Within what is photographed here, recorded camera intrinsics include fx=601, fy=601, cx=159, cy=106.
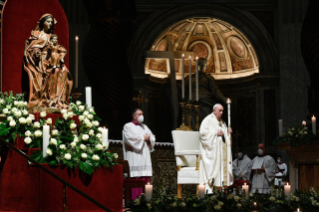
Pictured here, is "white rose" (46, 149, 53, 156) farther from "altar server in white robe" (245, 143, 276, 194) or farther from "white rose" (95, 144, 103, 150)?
"altar server in white robe" (245, 143, 276, 194)

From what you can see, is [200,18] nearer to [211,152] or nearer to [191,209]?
[211,152]

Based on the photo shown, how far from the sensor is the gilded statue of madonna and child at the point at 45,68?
6.05 meters

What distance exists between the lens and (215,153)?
959cm

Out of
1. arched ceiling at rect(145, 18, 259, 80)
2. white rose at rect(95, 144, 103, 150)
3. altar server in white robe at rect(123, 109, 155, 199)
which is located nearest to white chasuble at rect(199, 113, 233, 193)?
altar server in white robe at rect(123, 109, 155, 199)

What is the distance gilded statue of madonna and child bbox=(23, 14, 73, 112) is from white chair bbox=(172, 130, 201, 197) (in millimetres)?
3448

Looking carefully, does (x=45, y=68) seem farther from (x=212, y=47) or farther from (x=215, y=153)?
(x=212, y=47)

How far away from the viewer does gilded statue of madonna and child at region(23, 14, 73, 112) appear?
19.9 ft

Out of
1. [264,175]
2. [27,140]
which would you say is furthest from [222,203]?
[264,175]

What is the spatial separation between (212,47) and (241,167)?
412 cm

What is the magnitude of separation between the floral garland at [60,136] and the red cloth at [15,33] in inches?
13.9

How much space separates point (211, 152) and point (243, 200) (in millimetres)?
4549

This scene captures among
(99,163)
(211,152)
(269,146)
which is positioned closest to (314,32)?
(269,146)

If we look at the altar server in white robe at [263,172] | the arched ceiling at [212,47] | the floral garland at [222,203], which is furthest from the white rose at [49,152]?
the arched ceiling at [212,47]

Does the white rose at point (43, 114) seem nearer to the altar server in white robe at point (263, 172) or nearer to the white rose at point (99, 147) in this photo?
the white rose at point (99, 147)
